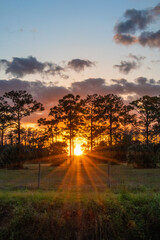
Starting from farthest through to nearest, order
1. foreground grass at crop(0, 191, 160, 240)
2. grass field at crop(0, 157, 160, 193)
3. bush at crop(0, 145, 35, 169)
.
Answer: bush at crop(0, 145, 35, 169) → grass field at crop(0, 157, 160, 193) → foreground grass at crop(0, 191, 160, 240)

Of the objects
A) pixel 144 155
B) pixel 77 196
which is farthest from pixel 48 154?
pixel 77 196

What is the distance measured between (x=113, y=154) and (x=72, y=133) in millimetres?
8893

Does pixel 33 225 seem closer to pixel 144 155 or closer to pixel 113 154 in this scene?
pixel 144 155

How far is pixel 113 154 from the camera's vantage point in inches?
1694

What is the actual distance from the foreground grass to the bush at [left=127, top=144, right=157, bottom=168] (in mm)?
23343

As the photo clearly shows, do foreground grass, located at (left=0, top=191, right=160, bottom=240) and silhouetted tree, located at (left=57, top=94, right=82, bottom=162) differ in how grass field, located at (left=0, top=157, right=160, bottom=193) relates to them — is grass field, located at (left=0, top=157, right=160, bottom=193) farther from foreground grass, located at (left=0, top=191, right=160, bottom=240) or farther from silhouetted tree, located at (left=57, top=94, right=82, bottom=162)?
silhouetted tree, located at (left=57, top=94, right=82, bottom=162)

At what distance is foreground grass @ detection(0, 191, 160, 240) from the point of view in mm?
8055

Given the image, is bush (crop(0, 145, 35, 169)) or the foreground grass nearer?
the foreground grass

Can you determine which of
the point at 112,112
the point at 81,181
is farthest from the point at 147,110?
the point at 81,181

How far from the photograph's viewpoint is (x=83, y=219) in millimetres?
8344

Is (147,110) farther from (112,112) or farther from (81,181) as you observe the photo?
(81,181)

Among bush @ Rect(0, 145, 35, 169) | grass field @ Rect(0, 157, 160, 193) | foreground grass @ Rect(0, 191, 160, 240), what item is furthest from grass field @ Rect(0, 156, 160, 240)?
bush @ Rect(0, 145, 35, 169)

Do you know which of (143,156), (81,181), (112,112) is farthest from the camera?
(112,112)

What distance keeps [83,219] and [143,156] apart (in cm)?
2530
